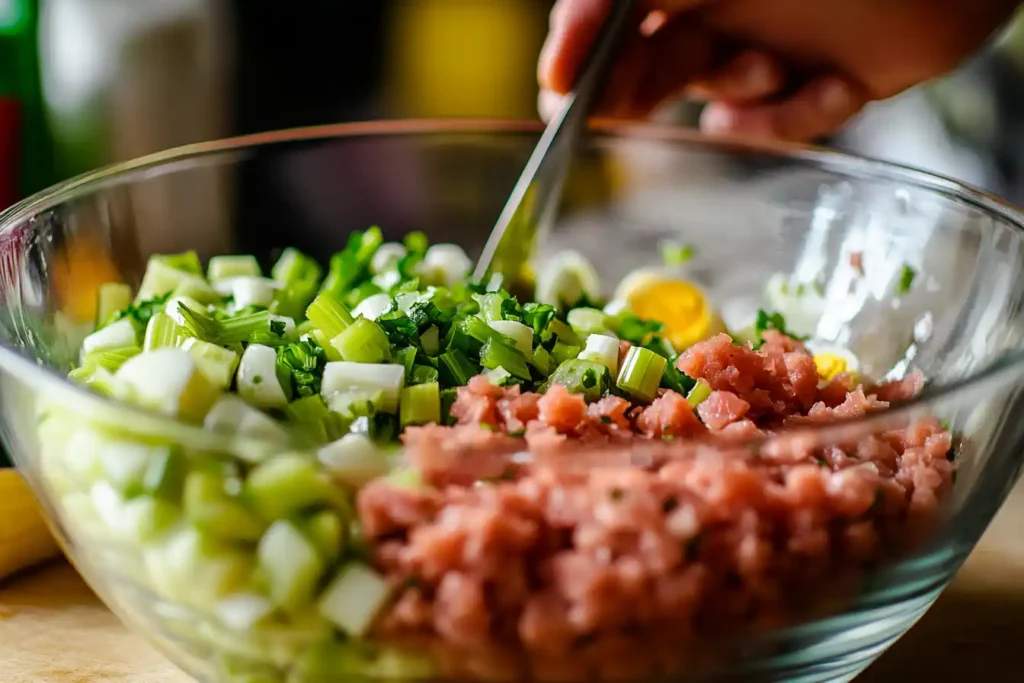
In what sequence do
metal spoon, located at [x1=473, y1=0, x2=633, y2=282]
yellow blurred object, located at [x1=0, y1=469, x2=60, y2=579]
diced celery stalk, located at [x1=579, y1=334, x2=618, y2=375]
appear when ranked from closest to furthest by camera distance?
1. diced celery stalk, located at [x1=579, y1=334, x2=618, y2=375]
2. yellow blurred object, located at [x1=0, y1=469, x2=60, y2=579]
3. metal spoon, located at [x1=473, y1=0, x2=633, y2=282]

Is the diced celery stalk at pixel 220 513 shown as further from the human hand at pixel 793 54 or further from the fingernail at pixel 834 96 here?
the fingernail at pixel 834 96

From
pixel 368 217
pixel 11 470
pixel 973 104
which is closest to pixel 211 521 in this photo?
pixel 11 470

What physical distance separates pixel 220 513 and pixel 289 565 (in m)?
0.06

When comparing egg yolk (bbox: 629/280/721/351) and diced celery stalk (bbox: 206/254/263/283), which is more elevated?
diced celery stalk (bbox: 206/254/263/283)

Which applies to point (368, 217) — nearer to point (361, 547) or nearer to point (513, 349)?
point (513, 349)

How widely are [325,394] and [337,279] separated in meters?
0.38

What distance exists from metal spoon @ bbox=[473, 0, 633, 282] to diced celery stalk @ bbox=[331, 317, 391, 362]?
40 centimetres

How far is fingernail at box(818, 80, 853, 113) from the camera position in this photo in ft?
5.39

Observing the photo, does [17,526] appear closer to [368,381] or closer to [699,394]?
[368,381]

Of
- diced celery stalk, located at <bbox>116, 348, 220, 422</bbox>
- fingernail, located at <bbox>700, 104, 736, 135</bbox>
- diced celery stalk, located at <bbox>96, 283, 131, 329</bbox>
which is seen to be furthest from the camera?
fingernail, located at <bbox>700, 104, 736, 135</bbox>

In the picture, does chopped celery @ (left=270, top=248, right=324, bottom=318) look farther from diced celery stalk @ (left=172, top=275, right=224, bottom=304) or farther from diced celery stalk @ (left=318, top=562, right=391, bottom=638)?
diced celery stalk @ (left=318, top=562, right=391, bottom=638)

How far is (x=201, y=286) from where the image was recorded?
1289mm

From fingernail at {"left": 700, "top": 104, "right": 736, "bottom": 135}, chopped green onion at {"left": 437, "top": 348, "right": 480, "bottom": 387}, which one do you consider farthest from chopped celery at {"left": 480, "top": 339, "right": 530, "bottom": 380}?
fingernail at {"left": 700, "top": 104, "right": 736, "bottom": 135}

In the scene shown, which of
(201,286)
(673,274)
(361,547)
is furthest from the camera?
(673,274)
